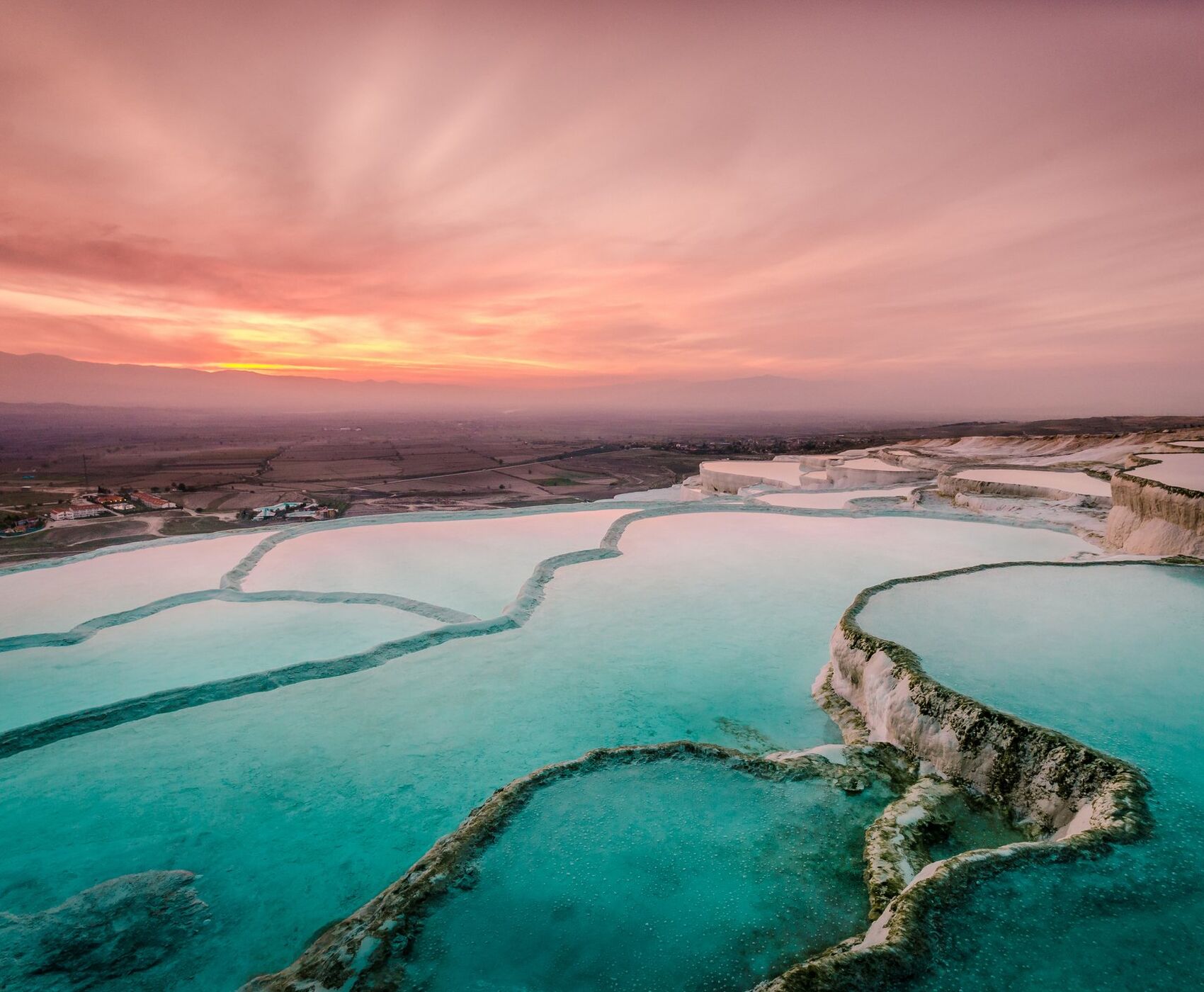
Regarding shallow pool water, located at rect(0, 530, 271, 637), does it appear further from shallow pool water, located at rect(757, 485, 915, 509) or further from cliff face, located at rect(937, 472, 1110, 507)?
cliff face, located at rect(937, 472, 1110, 507)

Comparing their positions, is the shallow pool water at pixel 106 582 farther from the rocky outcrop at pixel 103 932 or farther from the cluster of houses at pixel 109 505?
the cluster of houses at pixel 109 505

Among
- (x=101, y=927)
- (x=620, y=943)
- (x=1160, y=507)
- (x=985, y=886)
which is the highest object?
(x=1160, y=507)

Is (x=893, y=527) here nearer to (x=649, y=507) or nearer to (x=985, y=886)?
(x=649, y=507)

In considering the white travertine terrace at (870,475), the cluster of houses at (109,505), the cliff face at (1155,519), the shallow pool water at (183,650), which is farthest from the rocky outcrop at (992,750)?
the cluster of houses at (109,505)

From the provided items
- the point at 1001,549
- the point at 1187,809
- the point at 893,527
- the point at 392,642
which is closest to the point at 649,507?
the point at 893,527

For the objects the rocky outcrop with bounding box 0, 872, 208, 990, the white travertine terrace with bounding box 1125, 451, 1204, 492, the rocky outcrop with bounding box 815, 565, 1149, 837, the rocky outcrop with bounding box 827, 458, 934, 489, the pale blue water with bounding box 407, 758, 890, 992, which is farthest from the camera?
the rocky outcrop with bounding box 827, 458, 934, 489

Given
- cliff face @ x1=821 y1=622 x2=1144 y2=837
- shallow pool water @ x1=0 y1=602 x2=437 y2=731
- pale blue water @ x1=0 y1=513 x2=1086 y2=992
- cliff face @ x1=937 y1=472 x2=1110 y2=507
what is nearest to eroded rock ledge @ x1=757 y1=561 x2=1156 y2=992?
cliff face @ x1=821 y1=622 x2=1144 y2=837
